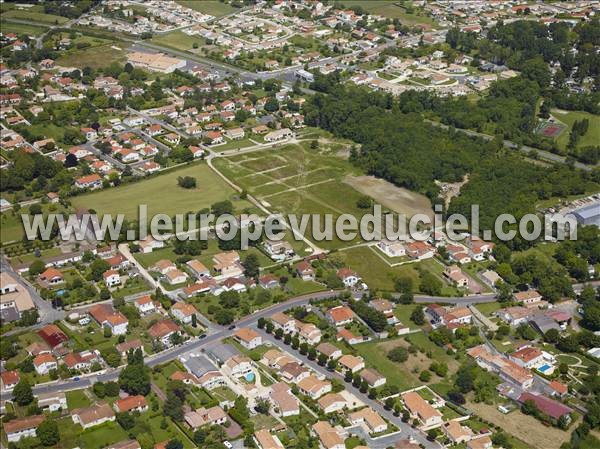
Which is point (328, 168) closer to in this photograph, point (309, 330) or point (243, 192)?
point (243, 192)

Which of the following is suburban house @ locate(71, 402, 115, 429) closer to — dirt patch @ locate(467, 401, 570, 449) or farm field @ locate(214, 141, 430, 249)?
dirt patch @ locate(467, 401, 570, 449)

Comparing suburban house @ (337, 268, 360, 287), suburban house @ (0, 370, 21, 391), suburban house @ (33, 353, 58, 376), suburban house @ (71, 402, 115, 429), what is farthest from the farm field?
suburban house @ (0, 370, 21, 391)

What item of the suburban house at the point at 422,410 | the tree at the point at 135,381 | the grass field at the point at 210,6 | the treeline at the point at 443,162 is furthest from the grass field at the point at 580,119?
the grass field at the point at 210,6

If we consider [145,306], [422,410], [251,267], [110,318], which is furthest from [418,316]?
[110,318]

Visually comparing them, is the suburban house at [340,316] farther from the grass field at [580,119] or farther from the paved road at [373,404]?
the grass field at [580,119]

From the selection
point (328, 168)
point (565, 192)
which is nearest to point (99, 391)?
point (328, 168)
